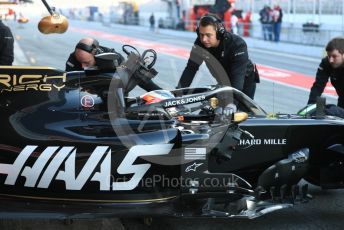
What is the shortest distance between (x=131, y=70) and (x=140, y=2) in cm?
5203

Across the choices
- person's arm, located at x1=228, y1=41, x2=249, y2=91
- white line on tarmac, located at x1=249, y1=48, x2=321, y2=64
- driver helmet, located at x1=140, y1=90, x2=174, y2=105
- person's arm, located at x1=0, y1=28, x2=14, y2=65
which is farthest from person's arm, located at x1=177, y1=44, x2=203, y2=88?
white line on tarmac, located at x1=249, y1=48, x2=321, y2=64

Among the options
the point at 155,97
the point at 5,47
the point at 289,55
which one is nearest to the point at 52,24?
the point at 155,97

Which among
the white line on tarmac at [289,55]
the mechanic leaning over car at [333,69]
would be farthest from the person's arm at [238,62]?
the white line on tarmac at [289,55]

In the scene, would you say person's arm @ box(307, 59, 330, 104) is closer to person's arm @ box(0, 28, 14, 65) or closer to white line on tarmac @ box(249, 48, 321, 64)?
person's arm @ box(0, 28, 14, 65)

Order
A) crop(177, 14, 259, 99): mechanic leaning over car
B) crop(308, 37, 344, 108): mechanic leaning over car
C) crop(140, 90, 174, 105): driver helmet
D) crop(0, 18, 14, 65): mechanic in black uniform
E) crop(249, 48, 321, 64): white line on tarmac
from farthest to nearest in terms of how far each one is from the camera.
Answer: crop(249, 48, 321, 64): white line on tarmac, crop(0, 18, 14, 65): mechanic in black uniform, crop(308, 37, 344, 108): mechanic leaning over car, crop(177, 14, 259, 99): mechanic leaning over car, crop(140, 90, 174, 105): driver helmet

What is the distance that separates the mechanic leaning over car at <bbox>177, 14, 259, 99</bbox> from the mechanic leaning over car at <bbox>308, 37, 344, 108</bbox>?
0.72 meters

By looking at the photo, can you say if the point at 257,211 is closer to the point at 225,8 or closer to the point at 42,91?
the point at 42,91

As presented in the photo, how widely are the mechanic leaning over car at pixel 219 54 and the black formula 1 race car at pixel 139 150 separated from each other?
0.62m

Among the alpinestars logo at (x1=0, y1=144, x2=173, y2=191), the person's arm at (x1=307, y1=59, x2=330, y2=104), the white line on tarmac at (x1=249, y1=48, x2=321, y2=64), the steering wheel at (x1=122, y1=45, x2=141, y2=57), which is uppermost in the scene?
the steering wheel at (x1=122, y1=45, x2=141, y2=57)

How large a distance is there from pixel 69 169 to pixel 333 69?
3.18 meters

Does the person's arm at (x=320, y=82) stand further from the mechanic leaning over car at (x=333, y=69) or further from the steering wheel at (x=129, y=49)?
the steering wheel at (x=129, y=49)

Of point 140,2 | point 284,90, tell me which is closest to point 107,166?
point 284,90

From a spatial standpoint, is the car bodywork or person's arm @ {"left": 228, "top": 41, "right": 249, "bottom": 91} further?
person's arm @ {"left": 228, "top": 41, "right": 249, "bottom": 91}

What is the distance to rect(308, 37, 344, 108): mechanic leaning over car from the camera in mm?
5242
